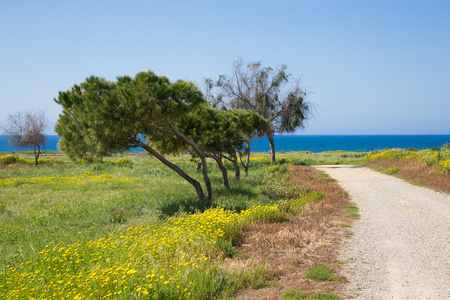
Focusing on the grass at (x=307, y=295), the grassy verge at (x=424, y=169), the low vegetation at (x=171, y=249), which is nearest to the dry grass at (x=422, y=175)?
the grassy verge at (x=424, y=169)

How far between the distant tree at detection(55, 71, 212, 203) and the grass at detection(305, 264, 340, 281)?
6461mm

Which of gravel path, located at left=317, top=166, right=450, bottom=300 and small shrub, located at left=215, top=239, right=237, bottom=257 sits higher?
small shrub, located at left=215, top=239, right=237, bottom=257

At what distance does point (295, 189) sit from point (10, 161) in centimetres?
3628

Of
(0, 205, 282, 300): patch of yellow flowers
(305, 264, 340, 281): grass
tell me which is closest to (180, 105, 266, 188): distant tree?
(0, 205, 282, 300): patch of yellow flowers

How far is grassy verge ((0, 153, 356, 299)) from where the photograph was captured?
4113mm

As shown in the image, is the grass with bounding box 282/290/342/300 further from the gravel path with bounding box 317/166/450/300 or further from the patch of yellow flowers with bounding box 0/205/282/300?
the patch of yellow flowers with bounding box 0/205/282/300

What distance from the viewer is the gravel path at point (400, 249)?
444 cm

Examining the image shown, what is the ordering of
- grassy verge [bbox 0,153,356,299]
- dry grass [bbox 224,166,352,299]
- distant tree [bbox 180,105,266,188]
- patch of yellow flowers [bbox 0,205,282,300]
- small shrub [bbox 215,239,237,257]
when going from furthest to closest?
distant tree [bbox 180,105,266,188] < small shrub [bbox 215,239,237,257] < dry grass [bbox 224,166,352,299] < grassy verge [bbox 0,153,356,299] < patch of yellow flowers [bbox 0,205,282,300]

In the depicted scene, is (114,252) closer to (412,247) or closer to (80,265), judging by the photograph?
(80,265)

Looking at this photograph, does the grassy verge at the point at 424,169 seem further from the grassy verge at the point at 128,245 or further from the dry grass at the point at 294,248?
the dry grass at the point at 294,248

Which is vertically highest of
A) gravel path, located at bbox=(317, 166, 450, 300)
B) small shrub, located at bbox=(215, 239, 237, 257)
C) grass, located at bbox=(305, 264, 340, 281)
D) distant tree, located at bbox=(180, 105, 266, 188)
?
distant tree, located at bbox=(180, 105, 266, 188)

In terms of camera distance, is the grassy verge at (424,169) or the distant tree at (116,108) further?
the grassy verge at (424,169)

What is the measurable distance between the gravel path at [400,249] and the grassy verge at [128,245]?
1.53 metres

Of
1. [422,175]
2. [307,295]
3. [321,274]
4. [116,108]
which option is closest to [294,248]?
[321,274]
